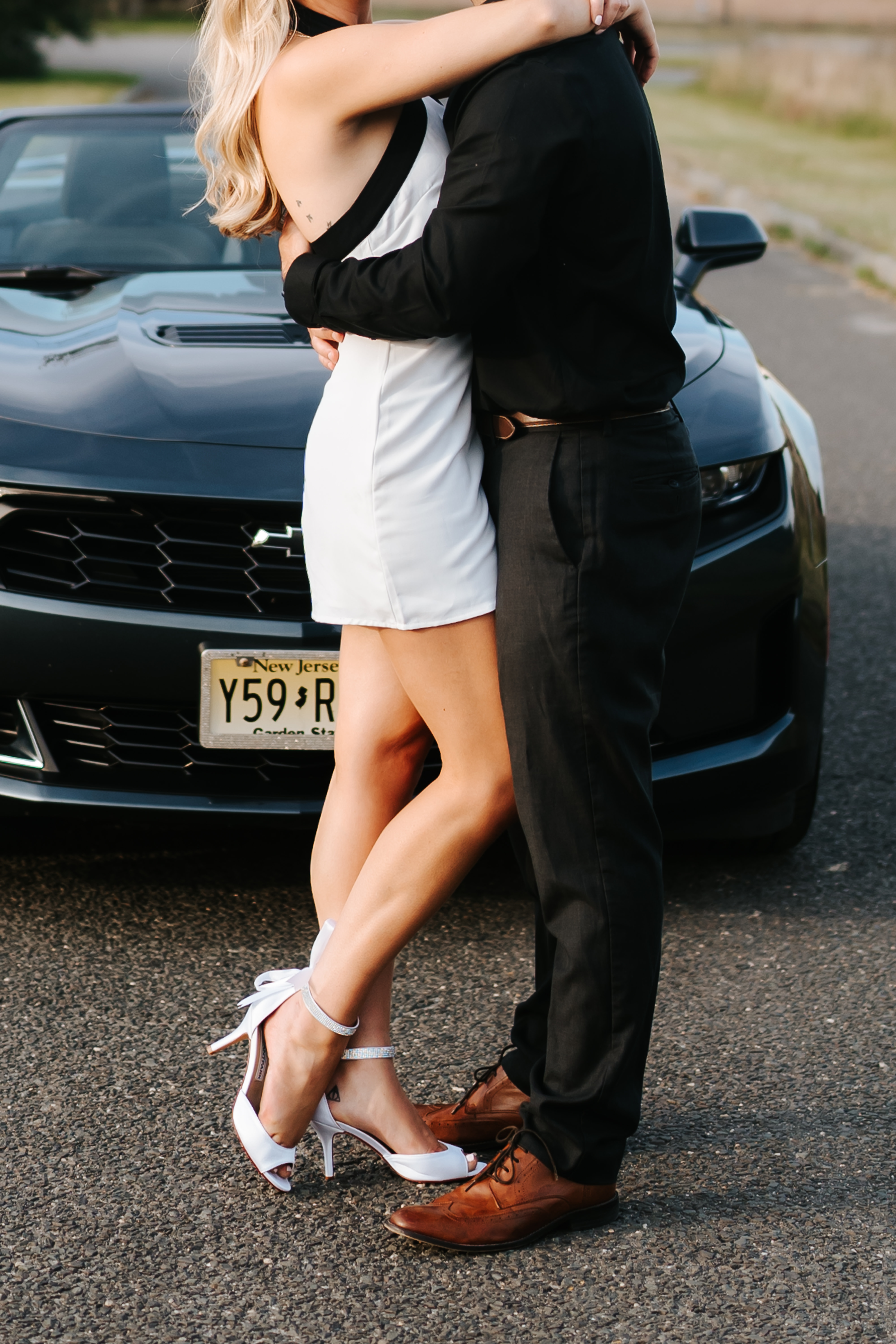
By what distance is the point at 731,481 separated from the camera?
2.94 metres

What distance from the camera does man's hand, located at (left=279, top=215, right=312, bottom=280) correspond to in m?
1.98

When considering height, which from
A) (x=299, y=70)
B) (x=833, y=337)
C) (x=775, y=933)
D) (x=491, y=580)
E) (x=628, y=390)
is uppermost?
(x=299, y=70)

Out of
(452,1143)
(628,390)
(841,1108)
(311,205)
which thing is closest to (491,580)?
(628,390)

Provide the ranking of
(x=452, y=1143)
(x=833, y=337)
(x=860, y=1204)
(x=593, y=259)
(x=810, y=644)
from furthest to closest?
(x=833, y=337) < (x=810, y=644) < (x=452, y=1143) < (x=860, y=1204) < (x=593, y=259)

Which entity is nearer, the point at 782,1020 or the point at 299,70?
the point at 299,70

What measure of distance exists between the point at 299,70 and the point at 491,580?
2.06 ft

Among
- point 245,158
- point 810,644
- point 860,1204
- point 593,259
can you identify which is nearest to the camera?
point 593,259

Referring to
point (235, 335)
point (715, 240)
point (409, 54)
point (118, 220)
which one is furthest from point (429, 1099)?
point (118, 220)

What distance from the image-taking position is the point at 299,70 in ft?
6.04

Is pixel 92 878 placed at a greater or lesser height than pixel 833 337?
greater

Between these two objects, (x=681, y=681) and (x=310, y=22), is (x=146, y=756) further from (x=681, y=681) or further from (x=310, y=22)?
(x=310, y=22)

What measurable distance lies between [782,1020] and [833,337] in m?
7.00

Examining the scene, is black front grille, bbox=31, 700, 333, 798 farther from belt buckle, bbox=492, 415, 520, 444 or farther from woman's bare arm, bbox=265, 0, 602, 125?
woman's bare arm, bbox=265, 0, 602, 125

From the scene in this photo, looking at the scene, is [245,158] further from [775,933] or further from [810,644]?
[775,933]
